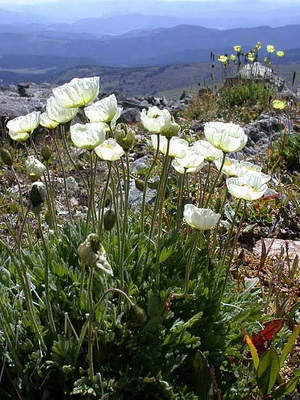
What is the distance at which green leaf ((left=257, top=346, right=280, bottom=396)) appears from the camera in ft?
6.46

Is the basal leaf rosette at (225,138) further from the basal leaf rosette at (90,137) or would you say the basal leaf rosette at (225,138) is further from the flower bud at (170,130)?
the basal leaf rosette at (90,137)

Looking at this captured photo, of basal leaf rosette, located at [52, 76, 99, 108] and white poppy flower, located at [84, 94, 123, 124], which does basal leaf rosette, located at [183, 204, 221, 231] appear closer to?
white poppy flower, located at [84, 94, 123, 124]

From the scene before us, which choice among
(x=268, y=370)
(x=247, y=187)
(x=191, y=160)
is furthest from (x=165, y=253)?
(x=268, y=370)

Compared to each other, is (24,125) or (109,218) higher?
(24,125)

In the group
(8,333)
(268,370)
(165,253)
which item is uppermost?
(165,253)

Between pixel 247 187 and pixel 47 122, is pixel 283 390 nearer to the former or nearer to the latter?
pixel 247 187

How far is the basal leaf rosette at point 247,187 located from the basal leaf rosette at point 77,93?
2.12 ft

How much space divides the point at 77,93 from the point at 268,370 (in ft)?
4.41

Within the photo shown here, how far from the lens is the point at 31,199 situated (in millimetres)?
1646

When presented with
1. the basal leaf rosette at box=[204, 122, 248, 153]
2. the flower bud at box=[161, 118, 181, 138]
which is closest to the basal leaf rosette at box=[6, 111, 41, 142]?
the flower bud at box=[161, 118, 181, 138]

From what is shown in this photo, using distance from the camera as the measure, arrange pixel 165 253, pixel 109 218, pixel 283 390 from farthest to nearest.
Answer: pixel 165 253
pixel 283 390
pixel 109 218

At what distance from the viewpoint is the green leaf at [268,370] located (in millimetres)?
1970

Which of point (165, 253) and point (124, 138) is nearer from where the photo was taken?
point (124, 138)

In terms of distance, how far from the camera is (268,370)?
202 cm
